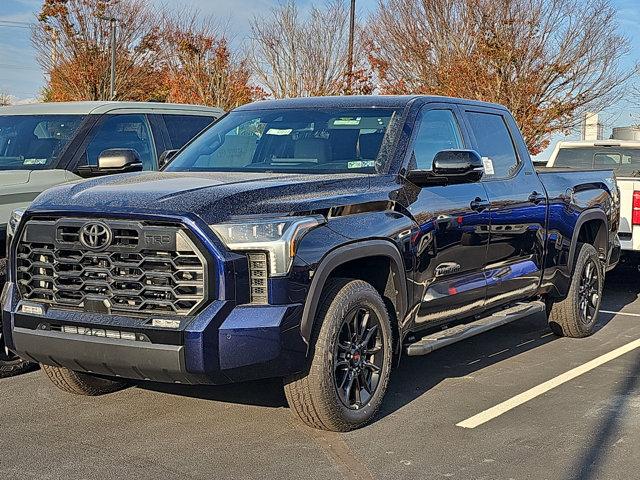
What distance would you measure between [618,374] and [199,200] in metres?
3.65

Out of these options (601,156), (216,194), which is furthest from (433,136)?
(601,156)

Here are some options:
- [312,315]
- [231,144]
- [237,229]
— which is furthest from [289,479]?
[231,144]

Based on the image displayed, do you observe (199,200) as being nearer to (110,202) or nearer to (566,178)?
(110,202)

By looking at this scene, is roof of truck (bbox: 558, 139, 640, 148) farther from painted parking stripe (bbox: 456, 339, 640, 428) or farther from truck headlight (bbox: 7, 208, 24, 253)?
truck headlight (bbox: 7, 208, 24, 253)

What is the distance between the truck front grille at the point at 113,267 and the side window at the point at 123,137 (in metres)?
2.53

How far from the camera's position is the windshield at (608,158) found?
1151 centimetres

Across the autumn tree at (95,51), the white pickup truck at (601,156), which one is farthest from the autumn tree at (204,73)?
the white pickup truck at (601,156)

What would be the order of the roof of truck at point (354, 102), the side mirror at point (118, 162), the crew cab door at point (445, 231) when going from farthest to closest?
the side mirror at point (118, 162)
the roof of truck at point (354, 102)
the crew cab door at point (445, 231)

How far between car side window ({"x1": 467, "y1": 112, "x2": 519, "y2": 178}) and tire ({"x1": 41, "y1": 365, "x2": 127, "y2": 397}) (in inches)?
119

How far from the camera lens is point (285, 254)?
449 centimetres

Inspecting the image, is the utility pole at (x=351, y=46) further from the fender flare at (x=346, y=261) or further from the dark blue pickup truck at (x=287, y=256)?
the fender flare at (x=346, y=261)

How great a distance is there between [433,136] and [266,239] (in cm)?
203

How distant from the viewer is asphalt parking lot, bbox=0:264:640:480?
14.9 ft

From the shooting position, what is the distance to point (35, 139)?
24.5ft
